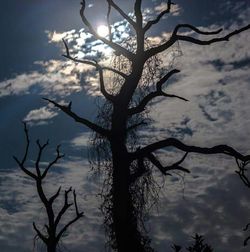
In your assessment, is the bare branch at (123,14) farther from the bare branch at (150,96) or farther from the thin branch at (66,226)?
the thin branch at (66,226)

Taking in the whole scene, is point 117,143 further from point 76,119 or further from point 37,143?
point 37,143

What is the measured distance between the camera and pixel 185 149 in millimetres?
10430

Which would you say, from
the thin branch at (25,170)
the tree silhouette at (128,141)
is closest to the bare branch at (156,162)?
the tree silhouette at (128,141)

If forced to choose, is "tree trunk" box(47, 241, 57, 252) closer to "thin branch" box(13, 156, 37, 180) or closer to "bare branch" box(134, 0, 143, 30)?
"thin branch" box(13, 156, 37, 180)

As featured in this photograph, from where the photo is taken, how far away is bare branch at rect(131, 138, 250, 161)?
1012 centimetres

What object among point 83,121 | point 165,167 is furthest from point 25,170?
point 165,167

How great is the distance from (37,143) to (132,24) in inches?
232

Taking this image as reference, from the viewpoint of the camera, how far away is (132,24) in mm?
11672

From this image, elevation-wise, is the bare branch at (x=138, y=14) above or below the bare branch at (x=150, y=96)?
above

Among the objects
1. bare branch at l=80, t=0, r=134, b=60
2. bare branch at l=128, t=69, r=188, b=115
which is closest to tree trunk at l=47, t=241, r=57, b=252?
bare branch at l=128, t=69, r=188, b=115

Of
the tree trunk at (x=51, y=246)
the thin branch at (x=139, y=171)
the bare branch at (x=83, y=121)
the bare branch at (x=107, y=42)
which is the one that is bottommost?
the tree trunk at (x=51, y=246)

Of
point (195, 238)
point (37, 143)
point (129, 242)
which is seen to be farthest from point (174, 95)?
point (195, 238)

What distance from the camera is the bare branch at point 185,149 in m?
10.1

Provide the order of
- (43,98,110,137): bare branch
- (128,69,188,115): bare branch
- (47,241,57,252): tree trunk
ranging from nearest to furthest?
(43,98,110,137): bare branch, (128,69,188,115): bare branch, (47,241,57,252): tree trunk
